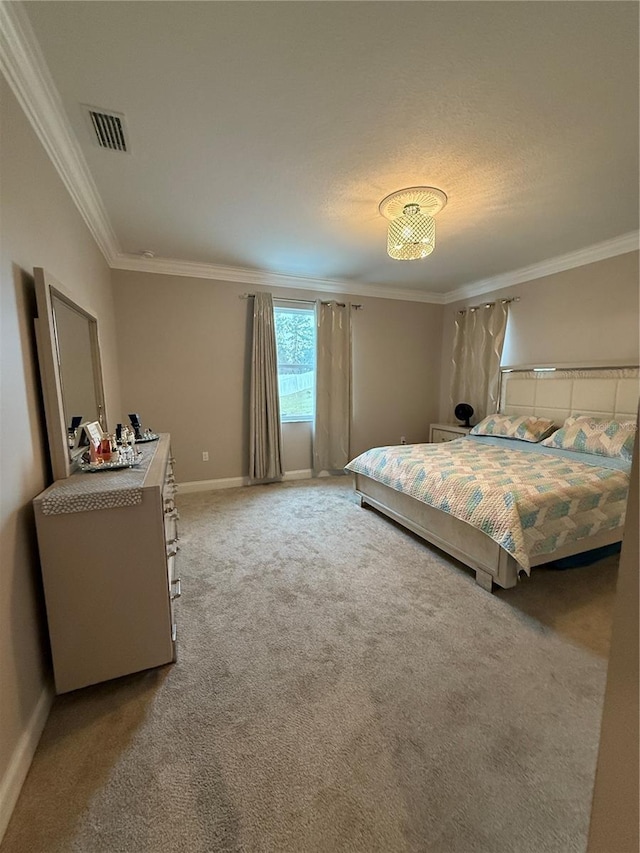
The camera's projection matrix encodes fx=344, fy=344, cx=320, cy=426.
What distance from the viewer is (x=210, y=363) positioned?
12.8ft

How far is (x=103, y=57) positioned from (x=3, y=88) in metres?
0.38

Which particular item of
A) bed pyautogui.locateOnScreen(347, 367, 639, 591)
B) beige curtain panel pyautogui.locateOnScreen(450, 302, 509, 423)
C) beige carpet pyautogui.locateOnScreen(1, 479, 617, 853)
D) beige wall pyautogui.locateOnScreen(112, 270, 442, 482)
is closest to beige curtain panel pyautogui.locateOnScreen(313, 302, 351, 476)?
beige wall pyautogui.locateOnScreen(112, 270, 442, 482)

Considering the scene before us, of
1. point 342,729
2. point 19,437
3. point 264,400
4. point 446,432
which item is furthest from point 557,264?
point 19,437

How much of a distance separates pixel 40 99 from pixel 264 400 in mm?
2836

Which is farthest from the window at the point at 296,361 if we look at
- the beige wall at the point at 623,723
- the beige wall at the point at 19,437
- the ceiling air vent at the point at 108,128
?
the beige wall at the point at 623,723

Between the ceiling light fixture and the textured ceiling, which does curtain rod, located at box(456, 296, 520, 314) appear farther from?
the ceiling light fixture

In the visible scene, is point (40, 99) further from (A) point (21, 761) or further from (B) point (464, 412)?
(B) point (464, 412)

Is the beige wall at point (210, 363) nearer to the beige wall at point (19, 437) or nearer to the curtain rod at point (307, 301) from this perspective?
the curtain rod at point (307, 301)

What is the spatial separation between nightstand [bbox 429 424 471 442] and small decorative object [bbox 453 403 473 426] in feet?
0.41

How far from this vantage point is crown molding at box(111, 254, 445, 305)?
348cm

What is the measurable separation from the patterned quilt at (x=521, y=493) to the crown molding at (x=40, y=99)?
284 cm

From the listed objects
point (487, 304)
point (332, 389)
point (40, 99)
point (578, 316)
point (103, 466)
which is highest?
point (40, 99)

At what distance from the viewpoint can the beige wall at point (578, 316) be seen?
10.0 feet

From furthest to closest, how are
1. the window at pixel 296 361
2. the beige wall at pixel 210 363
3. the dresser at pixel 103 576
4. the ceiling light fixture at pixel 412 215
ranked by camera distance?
the window at pixel 296 361 → the beige wall at pixel 210 363 → the ceiling light fixture at pixel 412 215 → the dresser at pixel 103 576
